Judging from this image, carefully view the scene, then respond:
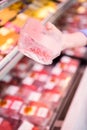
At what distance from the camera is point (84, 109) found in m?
1.83

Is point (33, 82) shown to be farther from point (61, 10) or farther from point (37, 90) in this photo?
point (61, 10)

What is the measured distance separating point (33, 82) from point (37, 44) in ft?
2.95

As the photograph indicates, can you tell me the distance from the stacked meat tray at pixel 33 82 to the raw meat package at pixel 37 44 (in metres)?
0.29

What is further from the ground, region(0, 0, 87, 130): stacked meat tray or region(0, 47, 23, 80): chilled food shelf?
region(0, 47, 23, 80): chilled food shelf

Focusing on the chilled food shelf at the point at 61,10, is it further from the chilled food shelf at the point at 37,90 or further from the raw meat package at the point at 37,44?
the raw meat package at the point at 37,44

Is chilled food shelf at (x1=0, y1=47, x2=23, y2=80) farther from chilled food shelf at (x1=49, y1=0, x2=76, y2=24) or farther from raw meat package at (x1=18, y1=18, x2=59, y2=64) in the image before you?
chilled food shelf at (x1=49, y1=0, x2=76, y2=24)

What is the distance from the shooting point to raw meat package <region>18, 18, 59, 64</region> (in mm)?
1265

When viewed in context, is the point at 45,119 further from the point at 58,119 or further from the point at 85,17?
the point at 85,17

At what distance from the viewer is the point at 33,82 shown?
7.07ft

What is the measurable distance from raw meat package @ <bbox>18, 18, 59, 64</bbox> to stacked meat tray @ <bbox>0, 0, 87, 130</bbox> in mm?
291

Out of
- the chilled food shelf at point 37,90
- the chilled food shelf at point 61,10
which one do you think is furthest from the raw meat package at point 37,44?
the chilled food shelf at point 61,10

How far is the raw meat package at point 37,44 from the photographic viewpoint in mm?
1265

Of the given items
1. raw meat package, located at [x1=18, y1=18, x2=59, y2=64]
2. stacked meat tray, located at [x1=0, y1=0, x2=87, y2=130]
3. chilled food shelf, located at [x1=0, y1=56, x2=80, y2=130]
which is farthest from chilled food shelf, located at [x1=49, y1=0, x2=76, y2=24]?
raw meat package, located at [x1=18, y1=18, x2=59, y2=64]

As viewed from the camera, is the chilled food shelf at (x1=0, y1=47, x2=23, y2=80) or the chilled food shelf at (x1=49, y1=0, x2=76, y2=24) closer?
the chilled food shelf at (x1=0, y1=47, x2=23, y2=80)
